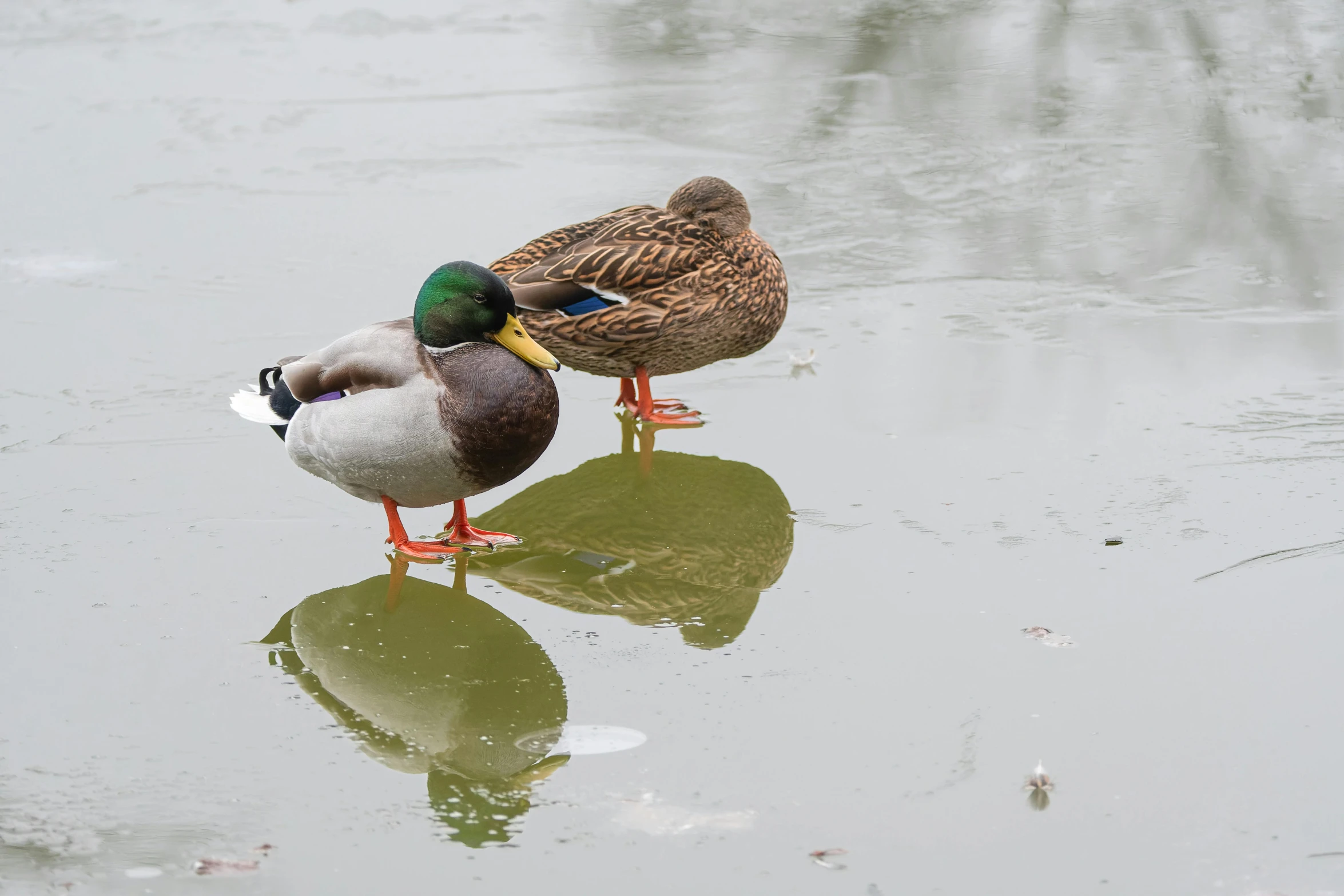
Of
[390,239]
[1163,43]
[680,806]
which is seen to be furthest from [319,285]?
[1163,43]

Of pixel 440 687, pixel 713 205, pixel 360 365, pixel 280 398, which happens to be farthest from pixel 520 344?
pixel 713 205

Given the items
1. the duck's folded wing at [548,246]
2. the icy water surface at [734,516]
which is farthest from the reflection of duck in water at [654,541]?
the duck's folded wing at [548,246]

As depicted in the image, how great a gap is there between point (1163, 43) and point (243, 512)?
6.57m

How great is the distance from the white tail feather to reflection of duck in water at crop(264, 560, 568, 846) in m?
0.59

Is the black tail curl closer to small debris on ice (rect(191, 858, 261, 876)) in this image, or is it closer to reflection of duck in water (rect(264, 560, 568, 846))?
reflection of duck in water (rect(264, 560, 568, 846))

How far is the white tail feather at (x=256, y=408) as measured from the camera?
405 centimetres

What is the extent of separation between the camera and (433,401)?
3686 mm

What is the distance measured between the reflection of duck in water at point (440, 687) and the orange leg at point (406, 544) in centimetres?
11

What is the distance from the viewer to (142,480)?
4316 millimetres

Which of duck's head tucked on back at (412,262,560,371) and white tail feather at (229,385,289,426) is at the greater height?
duck's head tucked on back at (412,262,560,371)

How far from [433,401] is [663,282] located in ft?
4.47

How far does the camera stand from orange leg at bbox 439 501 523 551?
4000 millimetres

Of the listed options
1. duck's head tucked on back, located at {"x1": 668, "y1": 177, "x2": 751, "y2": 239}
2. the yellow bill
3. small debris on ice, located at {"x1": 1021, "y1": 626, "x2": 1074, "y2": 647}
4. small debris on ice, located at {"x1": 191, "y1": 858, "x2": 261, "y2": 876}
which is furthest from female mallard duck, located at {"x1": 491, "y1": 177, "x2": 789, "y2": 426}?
small debris on ice, located at {"x1": 191, "y1": 858, "x2": 261, "y2": 876}

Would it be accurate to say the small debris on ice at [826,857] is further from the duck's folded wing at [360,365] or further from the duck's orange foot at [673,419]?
the duck's orange foot at [673,419]
